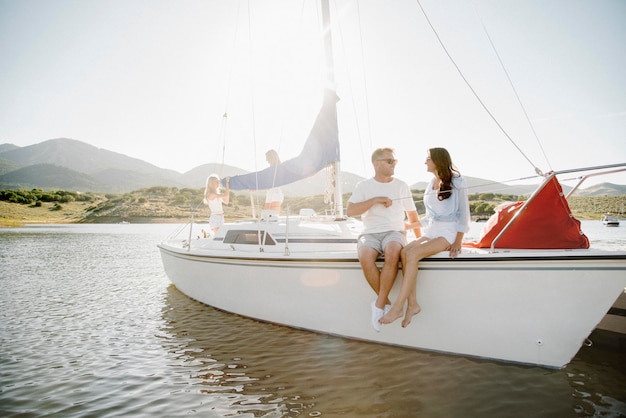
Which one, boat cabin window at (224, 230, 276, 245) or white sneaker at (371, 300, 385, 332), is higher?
boat cabin window at (224, 230, 276, 245)

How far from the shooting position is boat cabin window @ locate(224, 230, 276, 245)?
6035 mm

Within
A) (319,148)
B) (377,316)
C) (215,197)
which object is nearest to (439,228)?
(377,316)

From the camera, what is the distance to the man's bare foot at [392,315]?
12.4 feet

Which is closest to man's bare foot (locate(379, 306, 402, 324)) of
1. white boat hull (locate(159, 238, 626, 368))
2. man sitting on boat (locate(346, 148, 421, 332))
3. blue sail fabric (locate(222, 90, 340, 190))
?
man sitting on boat (locate(346, 148, 421, 332))

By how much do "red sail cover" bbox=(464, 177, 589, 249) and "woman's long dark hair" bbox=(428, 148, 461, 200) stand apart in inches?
38.4

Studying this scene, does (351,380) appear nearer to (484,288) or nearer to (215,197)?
(484,288)

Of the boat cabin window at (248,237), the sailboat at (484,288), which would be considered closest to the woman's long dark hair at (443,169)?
the sailboat at (484,288)

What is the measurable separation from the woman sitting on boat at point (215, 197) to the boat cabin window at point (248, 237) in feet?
3.30

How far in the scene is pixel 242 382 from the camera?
391 centimetres

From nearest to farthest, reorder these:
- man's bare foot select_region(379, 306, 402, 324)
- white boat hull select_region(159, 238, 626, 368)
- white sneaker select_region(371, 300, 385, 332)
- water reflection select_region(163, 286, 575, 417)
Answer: water reflection select_region(163, 286, 575, 417) → white boat hull select_region(159, 238, 626, 368) → man's bare foot select_region(379, 306, 402, 324) → white sneaker select_region(371, 300, 385, 332)

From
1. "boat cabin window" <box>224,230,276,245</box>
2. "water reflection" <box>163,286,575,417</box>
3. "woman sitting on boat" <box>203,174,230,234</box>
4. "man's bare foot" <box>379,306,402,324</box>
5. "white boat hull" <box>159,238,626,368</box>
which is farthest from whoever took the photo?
"woman sitting on boat" <box>203,174,230,234</box>

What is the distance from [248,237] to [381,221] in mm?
2969

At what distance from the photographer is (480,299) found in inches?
148

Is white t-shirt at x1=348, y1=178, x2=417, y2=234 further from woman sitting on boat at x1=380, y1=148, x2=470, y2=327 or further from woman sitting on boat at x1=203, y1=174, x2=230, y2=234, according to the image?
woman sitting on boat at x1=203, y1=174, x2=230, y2=234
